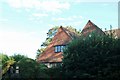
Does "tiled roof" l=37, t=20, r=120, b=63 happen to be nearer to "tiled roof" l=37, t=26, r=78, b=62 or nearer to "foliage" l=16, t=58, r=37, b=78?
"tiled roof" l=37, t=26, r=78, b=62

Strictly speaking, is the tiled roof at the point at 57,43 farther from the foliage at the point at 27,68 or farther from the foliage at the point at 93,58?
the foliage at the point at 27,68

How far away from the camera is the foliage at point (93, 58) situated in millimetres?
22859

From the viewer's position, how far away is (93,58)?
77.8ft

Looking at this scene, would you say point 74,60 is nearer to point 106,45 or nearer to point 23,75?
point 106,45

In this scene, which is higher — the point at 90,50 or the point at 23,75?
the point at 90,50

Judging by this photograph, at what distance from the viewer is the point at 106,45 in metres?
24.3

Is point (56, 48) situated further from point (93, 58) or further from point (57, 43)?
point (93, 58)

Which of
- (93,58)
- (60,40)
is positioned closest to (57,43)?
(60,40)

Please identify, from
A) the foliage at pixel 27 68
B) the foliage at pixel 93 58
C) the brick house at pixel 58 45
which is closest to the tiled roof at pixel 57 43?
the brick house at pixel 58 45

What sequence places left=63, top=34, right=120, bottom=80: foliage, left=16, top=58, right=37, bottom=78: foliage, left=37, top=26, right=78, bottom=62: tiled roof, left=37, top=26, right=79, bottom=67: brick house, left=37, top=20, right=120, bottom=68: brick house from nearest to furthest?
1. left=63, top=34, right=120, bottom=80: foliage
2. left=16, top=58, right=37, bottom=78: foliage
3. left=37, top=20, right=120, bottom=68: brick house
4. left=37, top=26, right=79, bottom=67: brick house
5. left=37, top=26, right=78, bottom=62: tiled roof

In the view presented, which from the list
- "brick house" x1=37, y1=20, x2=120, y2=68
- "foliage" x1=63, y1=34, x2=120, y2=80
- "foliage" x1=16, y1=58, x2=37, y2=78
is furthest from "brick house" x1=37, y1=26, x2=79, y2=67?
"foliage" x1=16, y1=58, x2=37, y2=78

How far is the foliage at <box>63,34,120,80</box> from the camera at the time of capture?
75.0 ft

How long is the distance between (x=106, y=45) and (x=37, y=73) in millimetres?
6466

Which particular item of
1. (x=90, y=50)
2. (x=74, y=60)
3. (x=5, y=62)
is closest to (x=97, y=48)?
(x=90, y=50)
